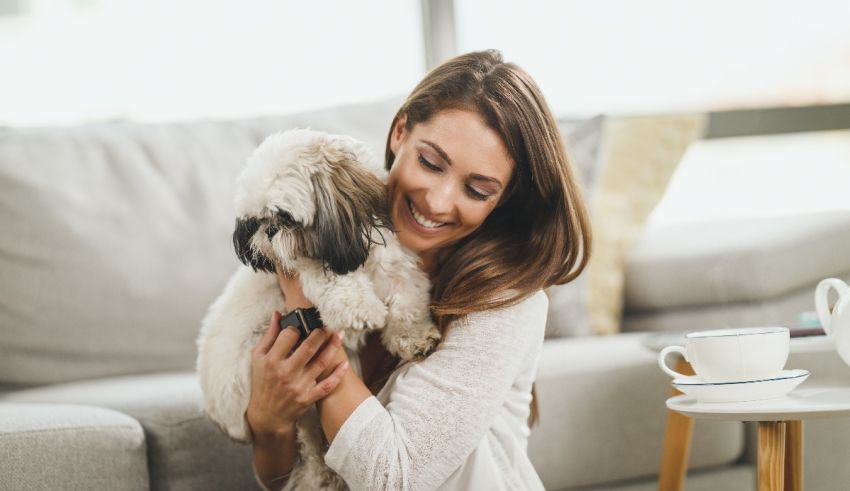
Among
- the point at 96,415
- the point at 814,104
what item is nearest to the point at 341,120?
the point at 96,415

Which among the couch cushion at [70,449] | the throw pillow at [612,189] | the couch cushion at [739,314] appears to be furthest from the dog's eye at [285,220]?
the couch cushion at [739,314]

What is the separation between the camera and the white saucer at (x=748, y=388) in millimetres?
1360

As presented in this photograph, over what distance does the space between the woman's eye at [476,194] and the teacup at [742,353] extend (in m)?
0.45

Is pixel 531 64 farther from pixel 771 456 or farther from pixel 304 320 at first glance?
pixel 771 456

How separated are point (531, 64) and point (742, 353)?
2.50 metres

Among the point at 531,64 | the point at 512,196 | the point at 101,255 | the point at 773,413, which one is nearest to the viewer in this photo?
the point at 773,413

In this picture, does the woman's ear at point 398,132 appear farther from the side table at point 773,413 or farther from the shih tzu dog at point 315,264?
Answer: the side table at point 773,413

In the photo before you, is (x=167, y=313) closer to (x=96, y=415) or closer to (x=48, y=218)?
(x=48, y=218)

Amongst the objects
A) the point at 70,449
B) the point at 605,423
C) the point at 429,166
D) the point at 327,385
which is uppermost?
the point at 429,166

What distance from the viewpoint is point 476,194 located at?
5.15ft

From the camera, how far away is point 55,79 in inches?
126

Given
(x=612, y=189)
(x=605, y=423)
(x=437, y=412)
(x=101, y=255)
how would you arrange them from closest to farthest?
(x=437, y=412) < (x=605, y=423) < (x=101, y=255) < (x=612, y=189)

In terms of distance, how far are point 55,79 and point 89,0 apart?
333mm

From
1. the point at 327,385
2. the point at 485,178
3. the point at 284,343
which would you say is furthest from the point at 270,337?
the point at 485,178
